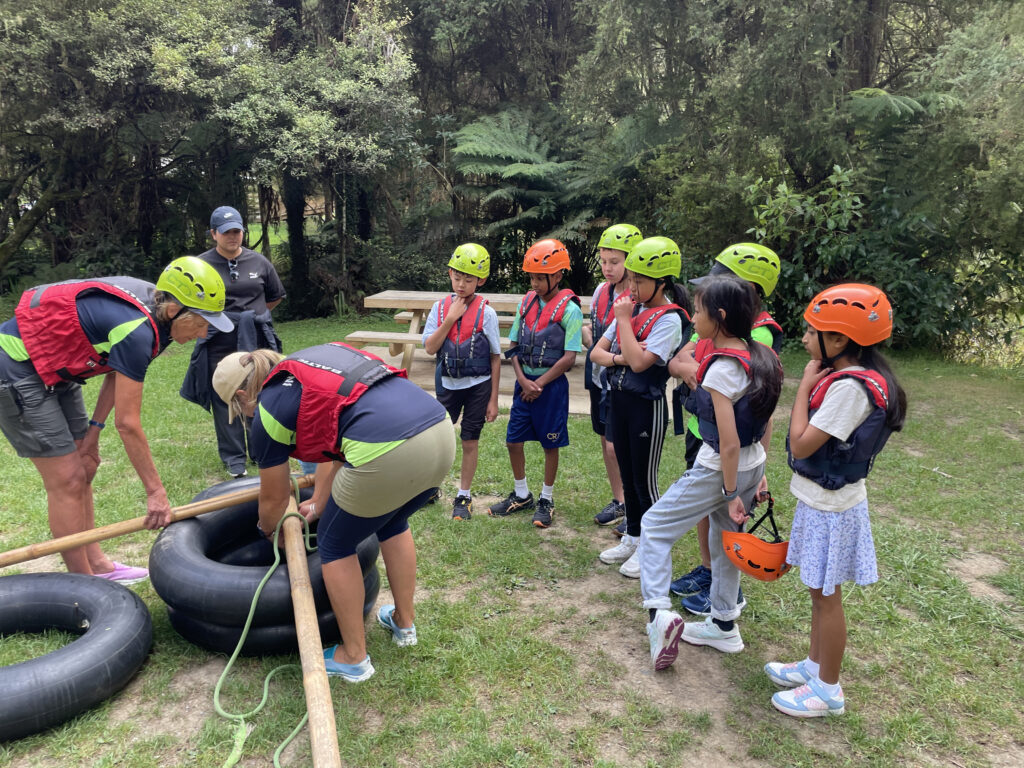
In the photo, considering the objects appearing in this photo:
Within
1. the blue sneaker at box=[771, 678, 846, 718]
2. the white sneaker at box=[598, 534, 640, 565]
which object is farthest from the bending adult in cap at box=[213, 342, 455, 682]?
the blue sneaker at box=[771, 678, 846, 718]

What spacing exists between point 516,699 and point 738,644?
1164mm

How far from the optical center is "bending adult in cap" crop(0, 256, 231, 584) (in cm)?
335

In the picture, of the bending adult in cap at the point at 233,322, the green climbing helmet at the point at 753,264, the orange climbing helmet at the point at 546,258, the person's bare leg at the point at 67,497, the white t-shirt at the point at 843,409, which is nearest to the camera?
the white t-shirt at the point at 843,409

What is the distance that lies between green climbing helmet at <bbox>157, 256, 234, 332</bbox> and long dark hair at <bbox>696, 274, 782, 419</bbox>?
2.38 m

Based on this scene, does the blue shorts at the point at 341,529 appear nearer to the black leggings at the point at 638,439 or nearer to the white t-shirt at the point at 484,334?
the black leggings at the point at 638,439

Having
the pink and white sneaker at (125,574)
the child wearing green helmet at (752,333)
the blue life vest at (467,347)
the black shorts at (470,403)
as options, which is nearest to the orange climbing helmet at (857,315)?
the child wearing green helmet at (752,333)

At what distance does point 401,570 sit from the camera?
336cm

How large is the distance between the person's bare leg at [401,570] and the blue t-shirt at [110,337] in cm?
144

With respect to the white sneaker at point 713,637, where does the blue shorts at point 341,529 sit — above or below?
above

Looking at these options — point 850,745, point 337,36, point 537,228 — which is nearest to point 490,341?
point 850,745

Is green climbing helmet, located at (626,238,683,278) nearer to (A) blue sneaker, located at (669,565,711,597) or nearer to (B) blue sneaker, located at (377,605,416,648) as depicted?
(A) blue sneaker, located at (669,565,711,597)

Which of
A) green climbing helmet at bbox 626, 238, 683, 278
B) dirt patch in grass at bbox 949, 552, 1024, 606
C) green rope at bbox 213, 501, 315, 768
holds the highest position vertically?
green climbing helmet at bbox 626, 238, 683, 278

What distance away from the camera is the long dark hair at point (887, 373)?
2.72m

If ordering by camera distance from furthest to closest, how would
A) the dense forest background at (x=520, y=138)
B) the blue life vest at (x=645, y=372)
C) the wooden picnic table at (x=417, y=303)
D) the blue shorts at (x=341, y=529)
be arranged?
1. the dense forest background at (x=520, y=138)
2. the wooden picnic table at (x=417, y=303)
3. the blue life vest at (x=645, y=372)
4. the blue shorts at (x=341, y=529)
